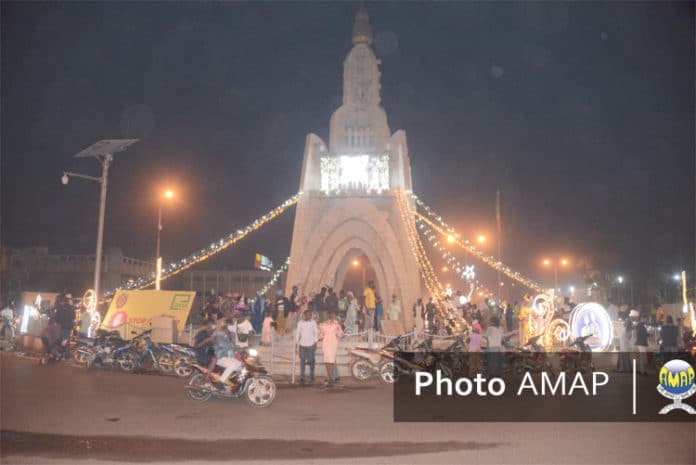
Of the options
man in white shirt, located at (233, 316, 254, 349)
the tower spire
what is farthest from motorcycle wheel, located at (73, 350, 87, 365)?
the tower spire

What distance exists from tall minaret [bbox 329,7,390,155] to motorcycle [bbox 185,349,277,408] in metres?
23.4

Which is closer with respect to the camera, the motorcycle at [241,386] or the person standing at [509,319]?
the motorcycle at [241,386]

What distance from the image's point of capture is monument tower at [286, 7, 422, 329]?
3144 cm

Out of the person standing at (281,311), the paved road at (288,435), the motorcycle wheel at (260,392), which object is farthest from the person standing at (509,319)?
the motorcycle wheel at (260,392)

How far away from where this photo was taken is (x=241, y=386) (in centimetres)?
1081

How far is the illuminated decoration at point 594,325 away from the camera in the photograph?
1602cm

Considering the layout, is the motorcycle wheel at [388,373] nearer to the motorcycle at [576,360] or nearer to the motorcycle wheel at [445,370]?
the motorcycle wheel at [445,370]

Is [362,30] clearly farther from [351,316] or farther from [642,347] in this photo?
[642,347]

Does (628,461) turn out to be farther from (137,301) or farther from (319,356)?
(137,301)

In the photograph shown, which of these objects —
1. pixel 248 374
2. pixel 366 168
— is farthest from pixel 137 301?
pixel 366 168

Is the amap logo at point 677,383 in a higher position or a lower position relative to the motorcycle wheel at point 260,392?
higher

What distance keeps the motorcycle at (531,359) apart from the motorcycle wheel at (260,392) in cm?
721

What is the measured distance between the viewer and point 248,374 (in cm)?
1073
